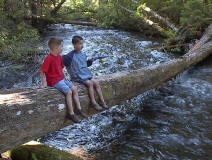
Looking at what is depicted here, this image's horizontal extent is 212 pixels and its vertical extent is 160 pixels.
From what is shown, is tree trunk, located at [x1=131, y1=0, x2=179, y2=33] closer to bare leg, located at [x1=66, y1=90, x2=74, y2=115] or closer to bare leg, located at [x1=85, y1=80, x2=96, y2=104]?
bare leg, located at [x1=85, y1=80, x2=96, y2=104]

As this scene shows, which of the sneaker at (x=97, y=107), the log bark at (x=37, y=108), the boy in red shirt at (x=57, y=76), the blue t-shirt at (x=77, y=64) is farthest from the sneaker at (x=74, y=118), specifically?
the blue t-shirt at (x=77, y=64)

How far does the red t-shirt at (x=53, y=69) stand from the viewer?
3721 millimetres

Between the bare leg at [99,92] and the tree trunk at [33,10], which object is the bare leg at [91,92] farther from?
the tree trunk at [33,10]

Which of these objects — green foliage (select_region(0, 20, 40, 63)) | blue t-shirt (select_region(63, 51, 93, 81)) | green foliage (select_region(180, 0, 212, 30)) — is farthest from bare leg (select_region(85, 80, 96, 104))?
green foliage (select_region(180, 0, 212, 30))

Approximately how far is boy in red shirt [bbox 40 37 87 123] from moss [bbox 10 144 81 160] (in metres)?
0.62

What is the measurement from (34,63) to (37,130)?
6.15 metres

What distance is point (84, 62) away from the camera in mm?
4293

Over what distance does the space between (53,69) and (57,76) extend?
0.15 metres

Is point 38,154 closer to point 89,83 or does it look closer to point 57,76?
point 57,76

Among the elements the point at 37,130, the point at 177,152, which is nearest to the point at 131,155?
the point at 177,152

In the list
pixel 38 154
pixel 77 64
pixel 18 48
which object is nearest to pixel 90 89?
pixel 77 64

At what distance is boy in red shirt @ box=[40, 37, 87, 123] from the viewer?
3721 millimetres

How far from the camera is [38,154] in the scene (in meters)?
3.72

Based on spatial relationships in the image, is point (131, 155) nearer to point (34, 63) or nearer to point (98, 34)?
point (34, 63)
